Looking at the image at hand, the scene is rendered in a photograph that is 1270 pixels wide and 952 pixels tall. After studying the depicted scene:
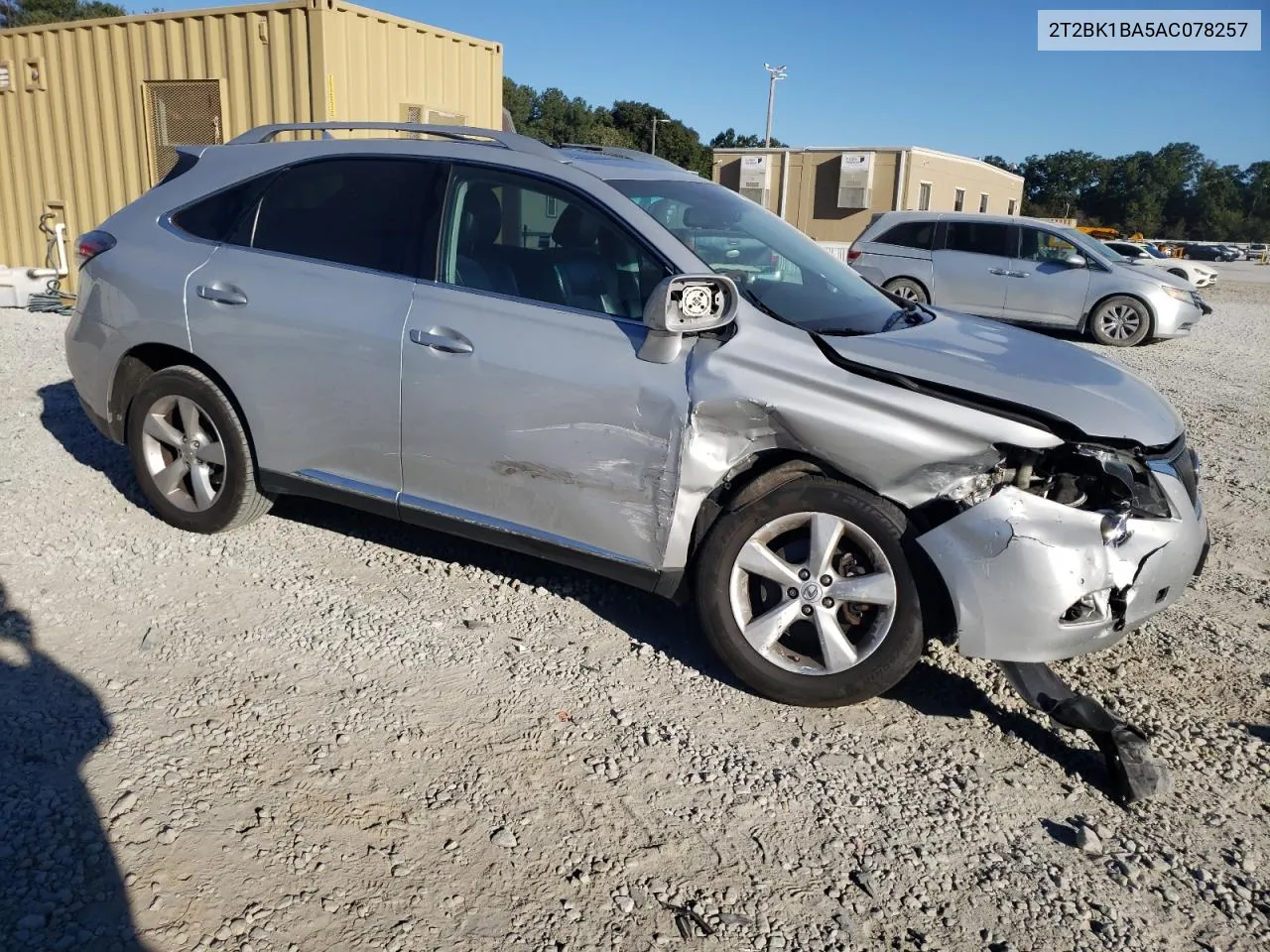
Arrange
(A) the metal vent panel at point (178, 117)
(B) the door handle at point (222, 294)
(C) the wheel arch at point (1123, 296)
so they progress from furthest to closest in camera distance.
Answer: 1. (C) the wheel arch at point (1123, 296)
2. (A) the metal vent panel at point (178, 117)
3. (B) the door handle at point (222, 294)

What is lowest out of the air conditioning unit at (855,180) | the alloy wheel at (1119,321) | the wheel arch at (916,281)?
the alloy wheel at (1119,321)

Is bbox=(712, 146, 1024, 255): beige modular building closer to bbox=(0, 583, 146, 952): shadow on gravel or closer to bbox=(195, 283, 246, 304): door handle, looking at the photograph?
bbox=(195, 283, 246, 304): door handle

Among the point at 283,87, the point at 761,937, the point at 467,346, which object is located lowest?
the point at 761,937

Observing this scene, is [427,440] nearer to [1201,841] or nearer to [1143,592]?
[1143,592]

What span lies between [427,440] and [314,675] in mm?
967

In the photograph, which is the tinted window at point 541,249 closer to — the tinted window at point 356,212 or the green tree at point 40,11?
the tinted window at point 356,212

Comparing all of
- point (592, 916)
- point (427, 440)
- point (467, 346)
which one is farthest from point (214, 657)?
point (592, 916)

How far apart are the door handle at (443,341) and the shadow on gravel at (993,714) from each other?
200 cm

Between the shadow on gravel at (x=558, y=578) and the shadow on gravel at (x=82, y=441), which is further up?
the shadow on gravel at (x=82, y=441)

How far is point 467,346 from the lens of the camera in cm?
367

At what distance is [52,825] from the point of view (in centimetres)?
259

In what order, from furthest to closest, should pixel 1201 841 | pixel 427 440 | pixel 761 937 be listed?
pixel 427 440, pixel 1201 841, pixel 761 937

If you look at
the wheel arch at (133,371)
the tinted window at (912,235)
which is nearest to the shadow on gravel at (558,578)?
the wheel arch at (133,371)

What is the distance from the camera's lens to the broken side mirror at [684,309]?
3225 mm
